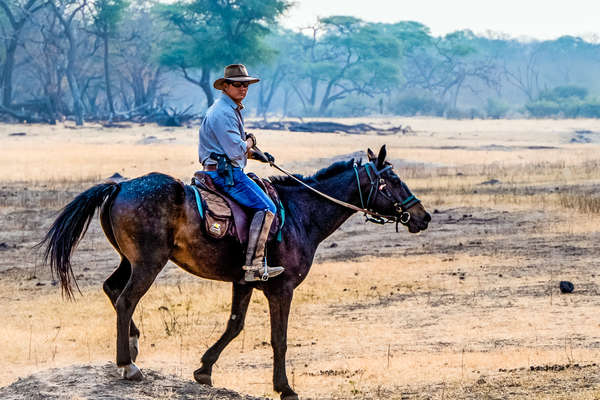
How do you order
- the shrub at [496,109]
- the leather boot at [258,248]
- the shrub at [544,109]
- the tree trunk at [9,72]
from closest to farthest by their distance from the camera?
the leather boot at [258,248]
the tree trunk at [9,72]
the shrub at [544,109]
the shrub at [496,109]

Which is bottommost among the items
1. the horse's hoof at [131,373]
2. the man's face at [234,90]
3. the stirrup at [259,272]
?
the horse's hoof at [131,373]

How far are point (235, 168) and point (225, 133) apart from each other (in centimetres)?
25

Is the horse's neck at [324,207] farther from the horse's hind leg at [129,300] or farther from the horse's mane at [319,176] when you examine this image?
the horse's hind leg at [129,300]

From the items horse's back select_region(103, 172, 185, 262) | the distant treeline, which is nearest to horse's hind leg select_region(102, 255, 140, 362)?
horse's back select_region(103, 172, 185, 262)

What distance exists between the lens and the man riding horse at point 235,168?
6805 mm

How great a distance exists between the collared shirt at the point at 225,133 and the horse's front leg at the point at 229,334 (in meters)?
0.98

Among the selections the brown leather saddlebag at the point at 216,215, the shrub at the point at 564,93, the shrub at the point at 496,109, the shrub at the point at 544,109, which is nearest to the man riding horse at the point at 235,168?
the brown leather saddlebag at the point at 216,215

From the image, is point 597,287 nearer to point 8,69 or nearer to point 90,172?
point 90,172

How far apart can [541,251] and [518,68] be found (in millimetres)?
81026

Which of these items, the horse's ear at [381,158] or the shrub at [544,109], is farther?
the shrub at [544,109]

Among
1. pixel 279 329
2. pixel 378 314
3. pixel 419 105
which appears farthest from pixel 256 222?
pixel 419 105

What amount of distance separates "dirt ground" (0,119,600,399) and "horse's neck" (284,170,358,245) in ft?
3.95

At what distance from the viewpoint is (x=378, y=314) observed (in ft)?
33.1

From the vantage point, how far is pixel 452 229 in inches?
619
